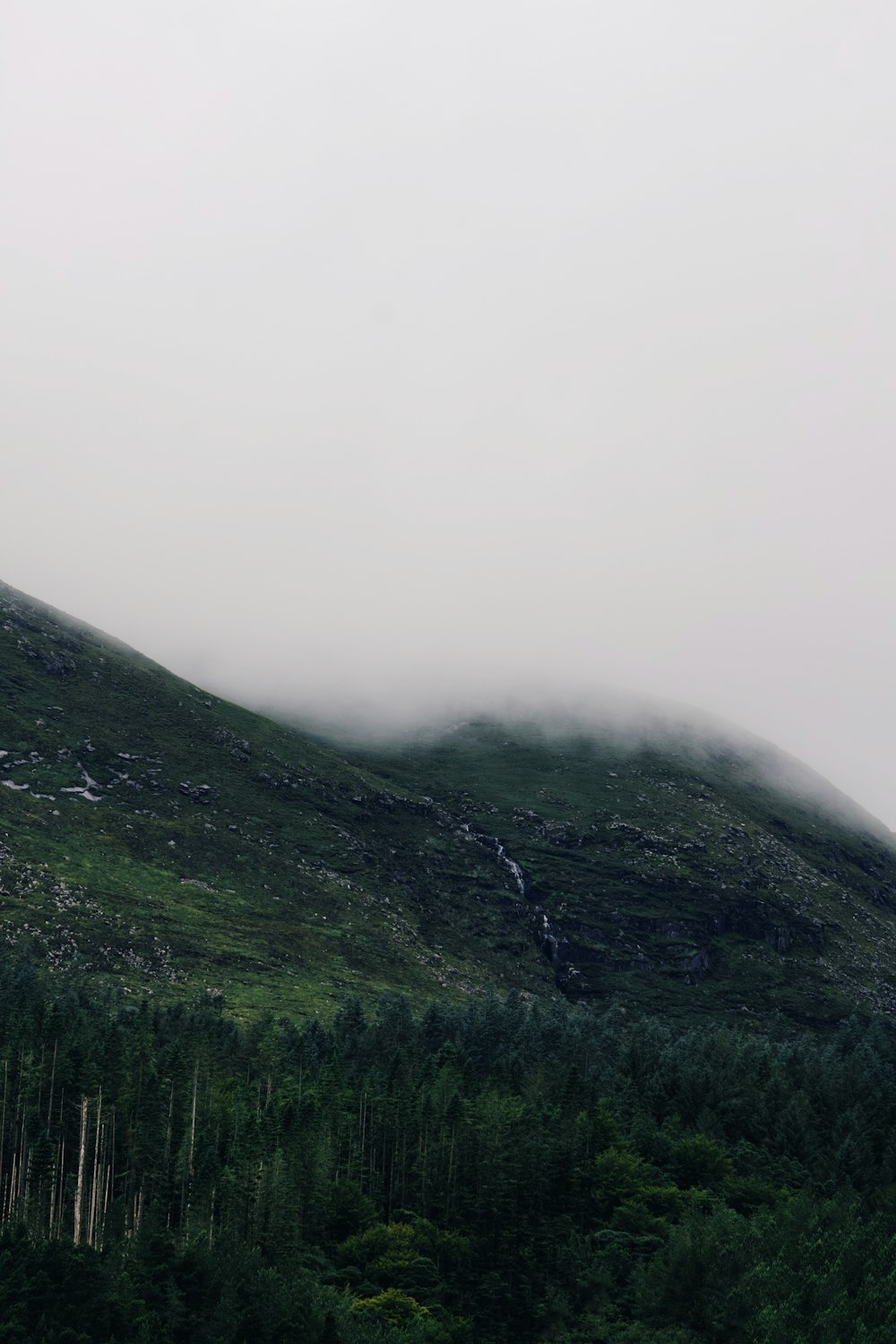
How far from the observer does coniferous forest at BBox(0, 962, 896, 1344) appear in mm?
77812

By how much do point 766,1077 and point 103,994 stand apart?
11743 cm

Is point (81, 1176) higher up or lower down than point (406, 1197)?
lower down

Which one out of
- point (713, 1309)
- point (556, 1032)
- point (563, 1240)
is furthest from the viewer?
point (556, 1032)

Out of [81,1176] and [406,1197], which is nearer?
[81,1176]

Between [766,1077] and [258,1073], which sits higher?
[766,1077]

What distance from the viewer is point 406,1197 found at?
117m

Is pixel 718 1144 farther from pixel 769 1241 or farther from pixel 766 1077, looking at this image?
pixel 769 1241

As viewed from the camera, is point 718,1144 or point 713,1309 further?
point 718,1144

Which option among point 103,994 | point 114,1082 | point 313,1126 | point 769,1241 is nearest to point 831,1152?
point 769,1241

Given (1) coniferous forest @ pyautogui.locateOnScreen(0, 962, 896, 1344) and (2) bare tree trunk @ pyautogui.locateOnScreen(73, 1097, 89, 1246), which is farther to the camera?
(2) bare tree trunk @ pyautogui.locateOnScreen(73, 1097, 89, 1246)

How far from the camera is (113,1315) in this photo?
71.2 meters

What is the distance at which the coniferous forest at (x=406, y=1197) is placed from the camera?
7781cm

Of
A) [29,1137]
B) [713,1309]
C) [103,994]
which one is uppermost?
[713,1309]

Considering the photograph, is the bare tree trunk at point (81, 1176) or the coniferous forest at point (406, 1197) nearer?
the coniferous forest at point (406, 1197)
